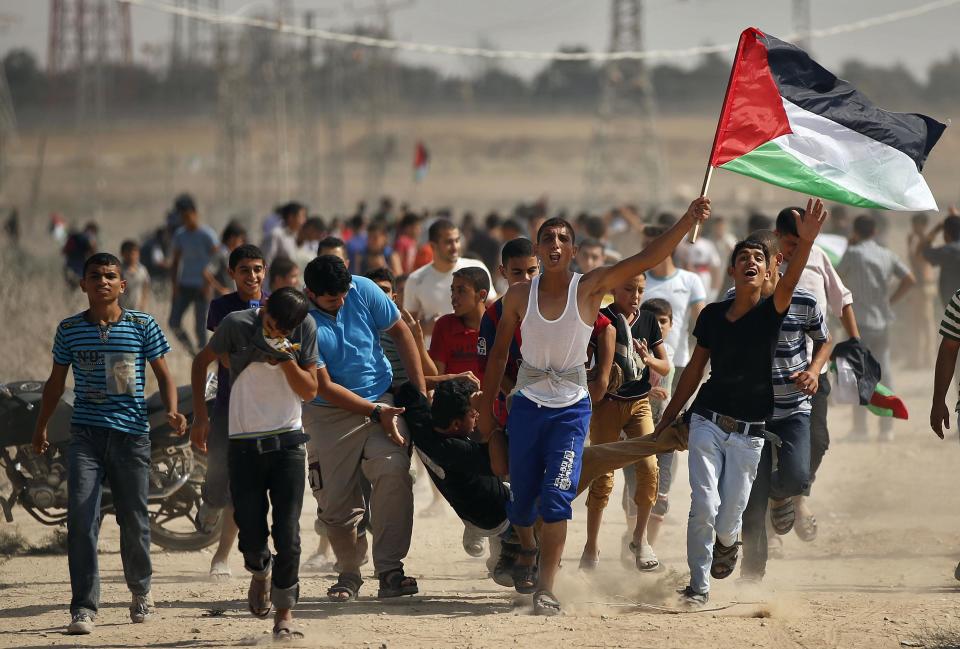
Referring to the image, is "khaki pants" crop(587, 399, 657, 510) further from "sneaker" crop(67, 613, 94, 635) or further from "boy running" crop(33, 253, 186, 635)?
"sneaker" crop(67, 613, 94, 635)

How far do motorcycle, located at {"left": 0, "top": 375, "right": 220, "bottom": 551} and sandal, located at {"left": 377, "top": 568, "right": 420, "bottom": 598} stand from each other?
1.96 m

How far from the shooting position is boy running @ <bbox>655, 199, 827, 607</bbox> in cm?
711

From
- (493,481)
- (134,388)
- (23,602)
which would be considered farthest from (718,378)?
(23,602)

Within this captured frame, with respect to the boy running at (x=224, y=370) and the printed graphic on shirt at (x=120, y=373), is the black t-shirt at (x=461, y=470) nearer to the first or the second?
the boy running at (x=224, y=370)

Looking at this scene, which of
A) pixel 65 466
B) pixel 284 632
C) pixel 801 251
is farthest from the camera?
pixel 65 466

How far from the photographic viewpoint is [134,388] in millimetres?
6996

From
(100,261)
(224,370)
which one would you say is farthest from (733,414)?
(100,261)

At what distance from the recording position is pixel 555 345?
6922 mm

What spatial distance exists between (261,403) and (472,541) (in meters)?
1.99

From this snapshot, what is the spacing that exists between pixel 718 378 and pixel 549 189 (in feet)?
228

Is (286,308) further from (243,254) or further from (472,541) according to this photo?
(472,541)

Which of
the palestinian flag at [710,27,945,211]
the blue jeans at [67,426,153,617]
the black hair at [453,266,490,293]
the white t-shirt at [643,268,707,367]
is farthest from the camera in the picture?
the white t-shirt at [643,268,707,367]

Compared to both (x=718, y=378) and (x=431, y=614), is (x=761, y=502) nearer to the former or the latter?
(x=718, y=378)

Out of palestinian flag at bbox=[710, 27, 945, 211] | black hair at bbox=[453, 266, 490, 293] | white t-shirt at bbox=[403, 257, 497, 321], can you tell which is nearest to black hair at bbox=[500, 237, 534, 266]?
black hair at bbox=[453, 266, 490, 293]
